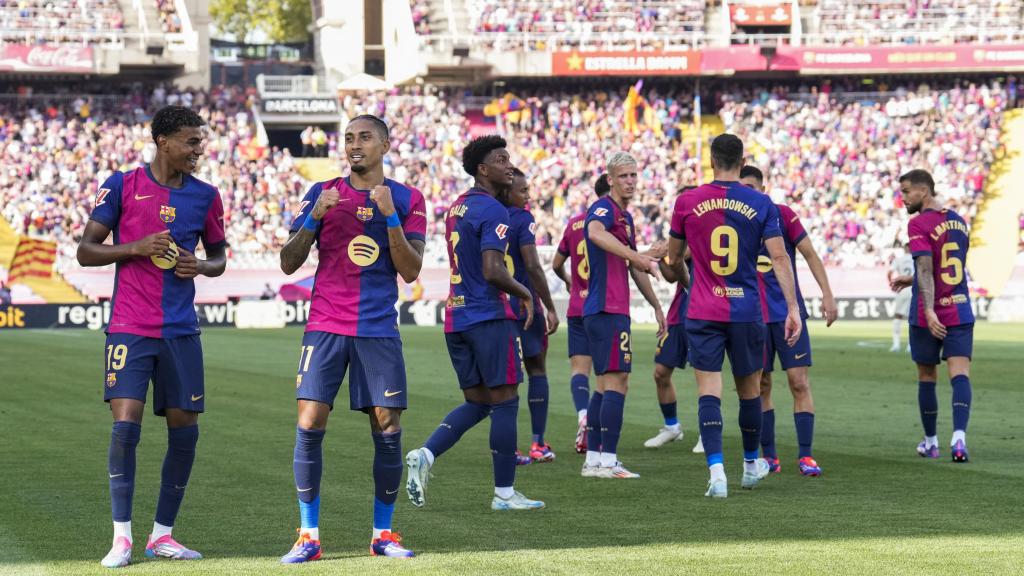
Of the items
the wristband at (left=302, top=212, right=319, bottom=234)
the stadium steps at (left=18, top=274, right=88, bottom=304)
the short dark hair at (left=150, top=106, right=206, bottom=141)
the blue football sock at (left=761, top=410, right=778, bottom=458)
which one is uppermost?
the short dark hair at (left=150, top=106, right=206, bottom=141)

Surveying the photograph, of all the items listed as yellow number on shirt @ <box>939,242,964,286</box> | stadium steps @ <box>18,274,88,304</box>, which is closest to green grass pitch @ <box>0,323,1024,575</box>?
yellow number on shirt @ <box>939,242,964,286</box>

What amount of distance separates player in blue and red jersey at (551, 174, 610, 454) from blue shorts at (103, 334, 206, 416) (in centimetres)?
459

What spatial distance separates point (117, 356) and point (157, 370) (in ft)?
0.76

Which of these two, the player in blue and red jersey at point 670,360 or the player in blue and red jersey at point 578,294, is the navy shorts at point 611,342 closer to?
the player in blue and red jersey at point 578,294

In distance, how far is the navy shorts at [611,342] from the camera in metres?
10.9

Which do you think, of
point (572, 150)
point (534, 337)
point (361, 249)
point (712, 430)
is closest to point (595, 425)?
point (534, 337)

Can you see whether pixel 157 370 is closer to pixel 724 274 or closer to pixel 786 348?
pixel 724 274

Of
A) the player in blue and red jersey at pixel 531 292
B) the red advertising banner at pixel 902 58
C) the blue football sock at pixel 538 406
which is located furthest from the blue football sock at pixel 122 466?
the red advertising banner at pixel 902 58

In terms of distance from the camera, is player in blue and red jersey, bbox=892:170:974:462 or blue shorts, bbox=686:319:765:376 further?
player in blue and red jersey, bbox=892:170:974:462

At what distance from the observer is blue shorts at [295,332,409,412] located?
24.5ft

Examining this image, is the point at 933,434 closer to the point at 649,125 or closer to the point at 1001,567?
the point at 1001,567

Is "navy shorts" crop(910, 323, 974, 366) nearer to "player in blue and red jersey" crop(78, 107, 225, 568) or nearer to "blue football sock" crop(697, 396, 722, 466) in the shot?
"blue football sock" crop(697, 396, 722, 466)

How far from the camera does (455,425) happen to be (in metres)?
9.24

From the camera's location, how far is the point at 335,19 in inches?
2320
